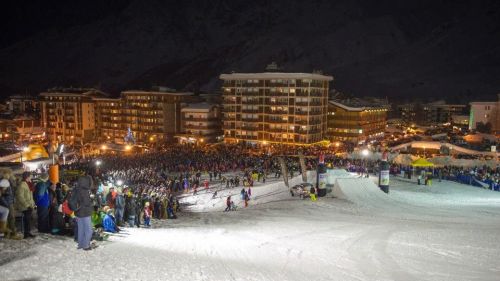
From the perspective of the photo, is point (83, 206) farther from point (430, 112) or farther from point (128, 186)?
point (430, 112)

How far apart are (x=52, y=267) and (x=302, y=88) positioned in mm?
61592

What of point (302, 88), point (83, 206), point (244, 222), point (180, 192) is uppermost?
point (302, 88)

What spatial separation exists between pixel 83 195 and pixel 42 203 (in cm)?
205

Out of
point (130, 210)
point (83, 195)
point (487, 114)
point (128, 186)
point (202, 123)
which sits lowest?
point (128, 186)

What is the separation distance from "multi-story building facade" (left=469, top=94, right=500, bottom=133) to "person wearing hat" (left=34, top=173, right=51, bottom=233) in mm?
78818

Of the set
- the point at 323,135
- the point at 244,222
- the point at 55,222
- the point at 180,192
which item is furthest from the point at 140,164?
the point at 323,135

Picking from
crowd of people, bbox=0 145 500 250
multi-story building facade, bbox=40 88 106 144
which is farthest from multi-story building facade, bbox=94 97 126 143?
crowd of people, bbox=0 145 500 250

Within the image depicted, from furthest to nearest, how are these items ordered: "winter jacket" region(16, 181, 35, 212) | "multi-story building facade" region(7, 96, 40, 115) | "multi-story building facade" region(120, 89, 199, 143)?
1. "multi-story building facade" region(7, 96, 40, 115)
2. "multi-story building facade" region(120, 89, 199, 143)
3. "winter jacket" region(16, 181, 35, 212)

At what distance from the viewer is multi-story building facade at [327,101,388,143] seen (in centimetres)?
7450

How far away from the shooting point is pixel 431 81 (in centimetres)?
17138

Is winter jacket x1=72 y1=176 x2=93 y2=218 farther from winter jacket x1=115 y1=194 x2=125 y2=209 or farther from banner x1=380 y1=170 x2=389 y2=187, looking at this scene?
banner x1=380 y1=170 x2=389 y2=187

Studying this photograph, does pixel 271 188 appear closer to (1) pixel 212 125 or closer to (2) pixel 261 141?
(2) pixel 261 141

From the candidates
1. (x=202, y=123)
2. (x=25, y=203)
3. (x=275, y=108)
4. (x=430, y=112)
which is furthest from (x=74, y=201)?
(x=430, y=112)

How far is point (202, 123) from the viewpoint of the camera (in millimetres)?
76438
